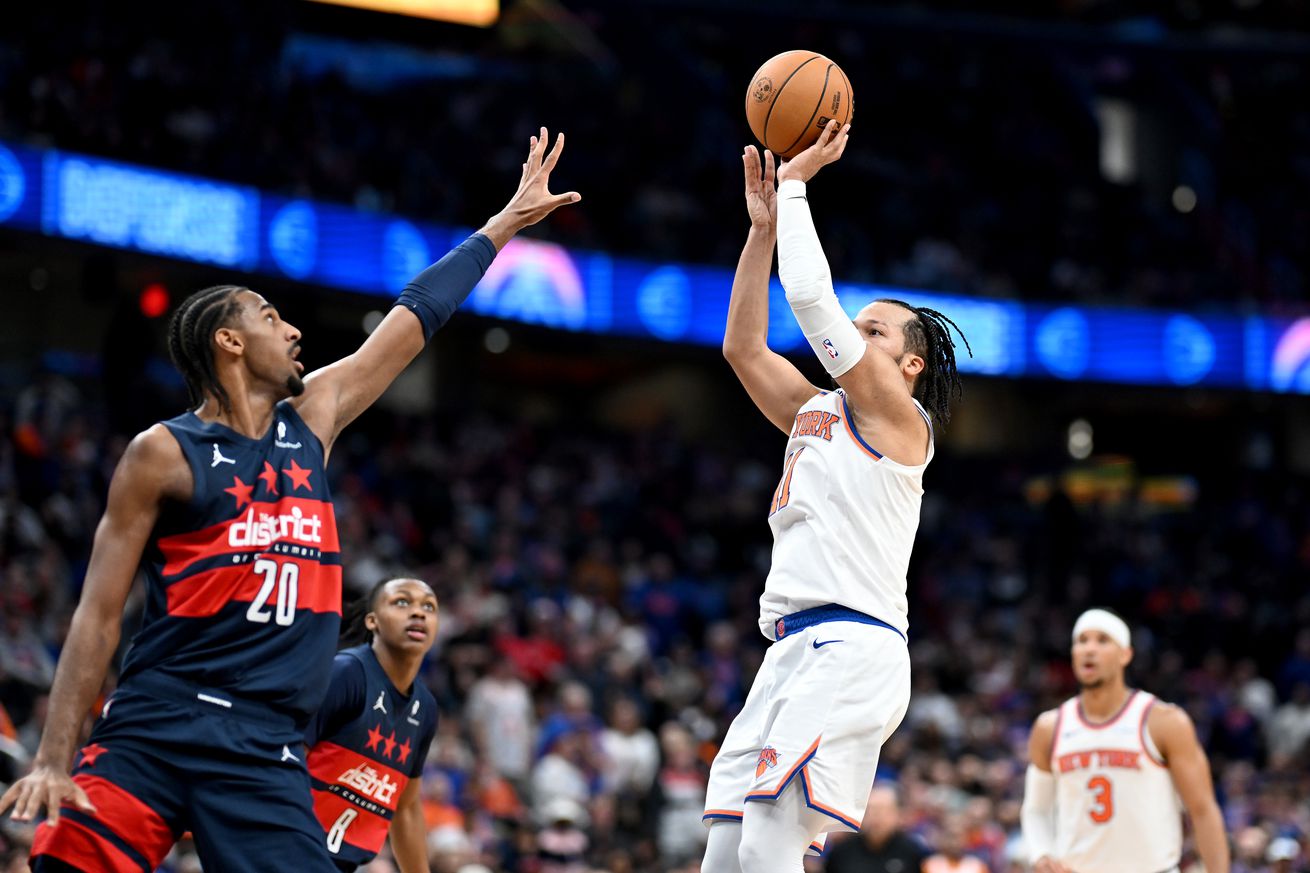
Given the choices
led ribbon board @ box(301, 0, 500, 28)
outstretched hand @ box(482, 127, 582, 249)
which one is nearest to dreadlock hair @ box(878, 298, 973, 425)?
outstretched hand @ box(482, 127, 582, 249)

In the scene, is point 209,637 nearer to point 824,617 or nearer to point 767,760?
point 767,760

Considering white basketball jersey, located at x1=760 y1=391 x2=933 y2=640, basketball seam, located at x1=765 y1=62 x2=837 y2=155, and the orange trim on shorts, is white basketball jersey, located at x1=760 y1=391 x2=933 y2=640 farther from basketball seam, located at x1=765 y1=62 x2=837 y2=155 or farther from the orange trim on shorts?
basketball seam, located at x1=765 y1=62 x2=837 y2=155

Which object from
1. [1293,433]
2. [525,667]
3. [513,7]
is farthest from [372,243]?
[1293,433]

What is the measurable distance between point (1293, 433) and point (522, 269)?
44.4ft

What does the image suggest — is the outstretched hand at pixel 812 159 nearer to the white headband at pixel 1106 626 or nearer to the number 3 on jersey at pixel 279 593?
the number 3 on jersey at pixel 279 593

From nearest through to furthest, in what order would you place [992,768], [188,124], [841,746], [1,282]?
[841,746], [992,768], [188,124], [1,282]

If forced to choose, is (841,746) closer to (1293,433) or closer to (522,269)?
(522,269)

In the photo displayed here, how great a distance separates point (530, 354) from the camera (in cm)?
2470

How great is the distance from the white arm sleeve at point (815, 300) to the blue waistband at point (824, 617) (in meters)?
0.68

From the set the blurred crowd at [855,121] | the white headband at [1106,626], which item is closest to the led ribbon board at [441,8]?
the blurred crowd at [855,121]

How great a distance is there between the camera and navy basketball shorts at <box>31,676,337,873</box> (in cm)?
395

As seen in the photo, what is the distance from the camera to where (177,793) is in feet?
13.2

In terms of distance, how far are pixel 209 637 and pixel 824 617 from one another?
1.79m

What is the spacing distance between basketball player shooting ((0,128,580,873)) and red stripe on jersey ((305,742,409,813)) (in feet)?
5.10
